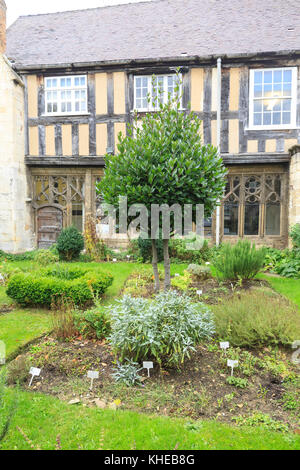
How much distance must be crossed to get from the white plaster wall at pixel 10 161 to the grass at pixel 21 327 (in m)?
5.92

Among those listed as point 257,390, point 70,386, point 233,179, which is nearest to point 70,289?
point 70,386

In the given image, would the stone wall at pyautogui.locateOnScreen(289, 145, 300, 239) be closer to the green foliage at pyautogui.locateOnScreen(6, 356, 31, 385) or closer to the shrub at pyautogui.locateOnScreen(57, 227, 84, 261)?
the shrub at pyautogui.locateOnScreen(57, 227, 84, 261)

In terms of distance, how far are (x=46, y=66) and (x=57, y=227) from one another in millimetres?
→ 5527

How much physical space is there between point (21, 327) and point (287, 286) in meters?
5.50

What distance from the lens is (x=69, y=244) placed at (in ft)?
31.2

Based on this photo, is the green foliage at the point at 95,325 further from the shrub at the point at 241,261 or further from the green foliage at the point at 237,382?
the shrub at the point at 241,261

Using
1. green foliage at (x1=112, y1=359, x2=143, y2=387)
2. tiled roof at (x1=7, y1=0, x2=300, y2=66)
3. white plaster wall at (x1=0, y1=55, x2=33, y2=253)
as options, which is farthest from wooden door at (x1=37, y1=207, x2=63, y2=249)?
green foliage at (x1=112, y1=359, x2=143, y2=387)

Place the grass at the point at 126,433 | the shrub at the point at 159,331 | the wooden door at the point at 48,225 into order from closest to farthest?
the grass at the point at 126,433, the shrub at the point at 159,331, the wooden door at the point at 48,225

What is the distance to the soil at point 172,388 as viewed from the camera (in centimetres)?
286

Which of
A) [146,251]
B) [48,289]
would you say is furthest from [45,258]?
[48,289]

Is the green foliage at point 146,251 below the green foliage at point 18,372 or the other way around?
the other way around

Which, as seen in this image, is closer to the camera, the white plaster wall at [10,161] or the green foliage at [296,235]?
the green foliage at [296,235]

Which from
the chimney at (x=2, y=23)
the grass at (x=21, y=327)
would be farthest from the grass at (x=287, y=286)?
the chimney at (x=2, y=23)

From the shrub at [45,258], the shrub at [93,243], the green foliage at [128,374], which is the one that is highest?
the shrub at [93,243]
